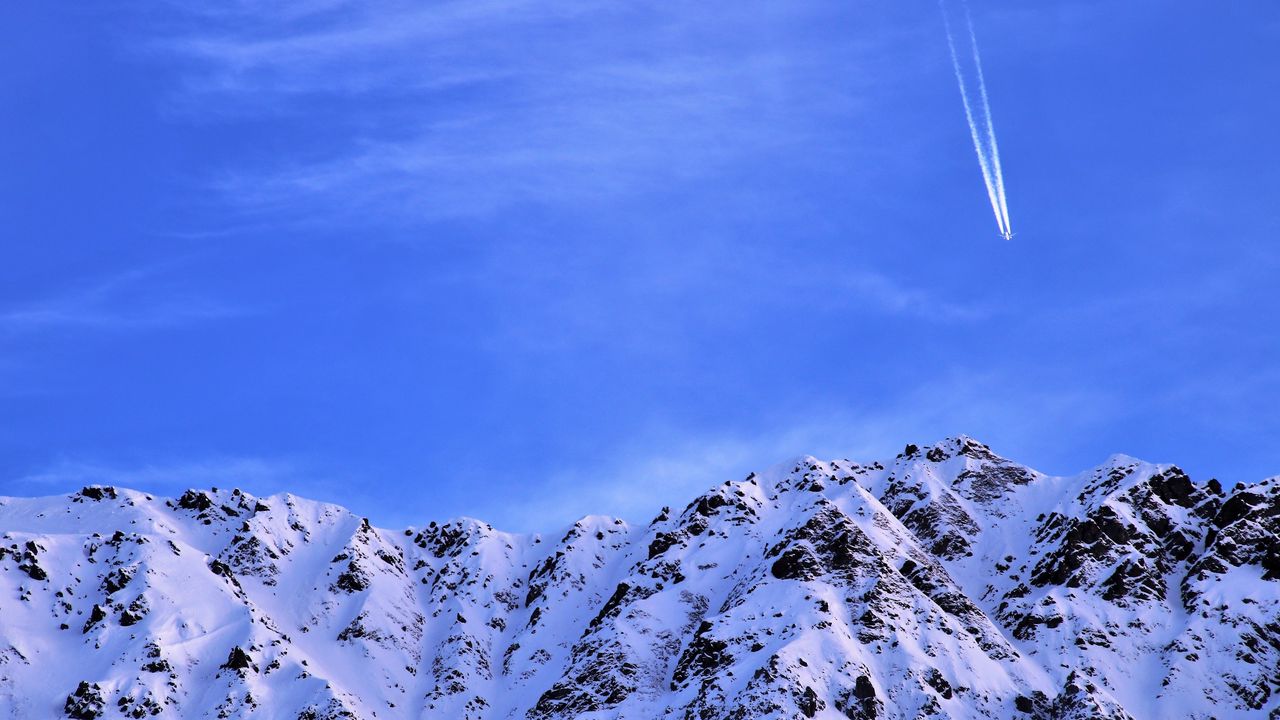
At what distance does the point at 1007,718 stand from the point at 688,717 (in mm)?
46292

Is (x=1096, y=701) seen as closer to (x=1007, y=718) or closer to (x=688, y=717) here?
(x=1007, y=718)

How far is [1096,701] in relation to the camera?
19262 centimetres

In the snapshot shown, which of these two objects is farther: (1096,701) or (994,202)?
(1096,701)

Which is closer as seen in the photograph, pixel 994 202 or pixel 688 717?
pixel 994 202

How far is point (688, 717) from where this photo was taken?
199375 millimetres

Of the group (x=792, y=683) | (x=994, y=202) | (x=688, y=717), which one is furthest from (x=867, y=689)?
(x=994, y=202)

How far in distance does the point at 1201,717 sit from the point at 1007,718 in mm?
27081

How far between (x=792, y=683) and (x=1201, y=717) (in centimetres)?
5823

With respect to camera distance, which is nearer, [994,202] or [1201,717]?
[994,202]

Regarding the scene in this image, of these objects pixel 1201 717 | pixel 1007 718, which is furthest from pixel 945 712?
pixel 1201 717

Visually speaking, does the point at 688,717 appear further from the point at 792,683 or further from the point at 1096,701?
the point at 1096,701

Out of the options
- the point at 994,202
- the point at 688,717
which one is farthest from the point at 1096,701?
the point at 994,202

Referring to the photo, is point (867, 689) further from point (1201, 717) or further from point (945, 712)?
point (1201, 717)

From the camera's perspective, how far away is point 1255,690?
197625mm
